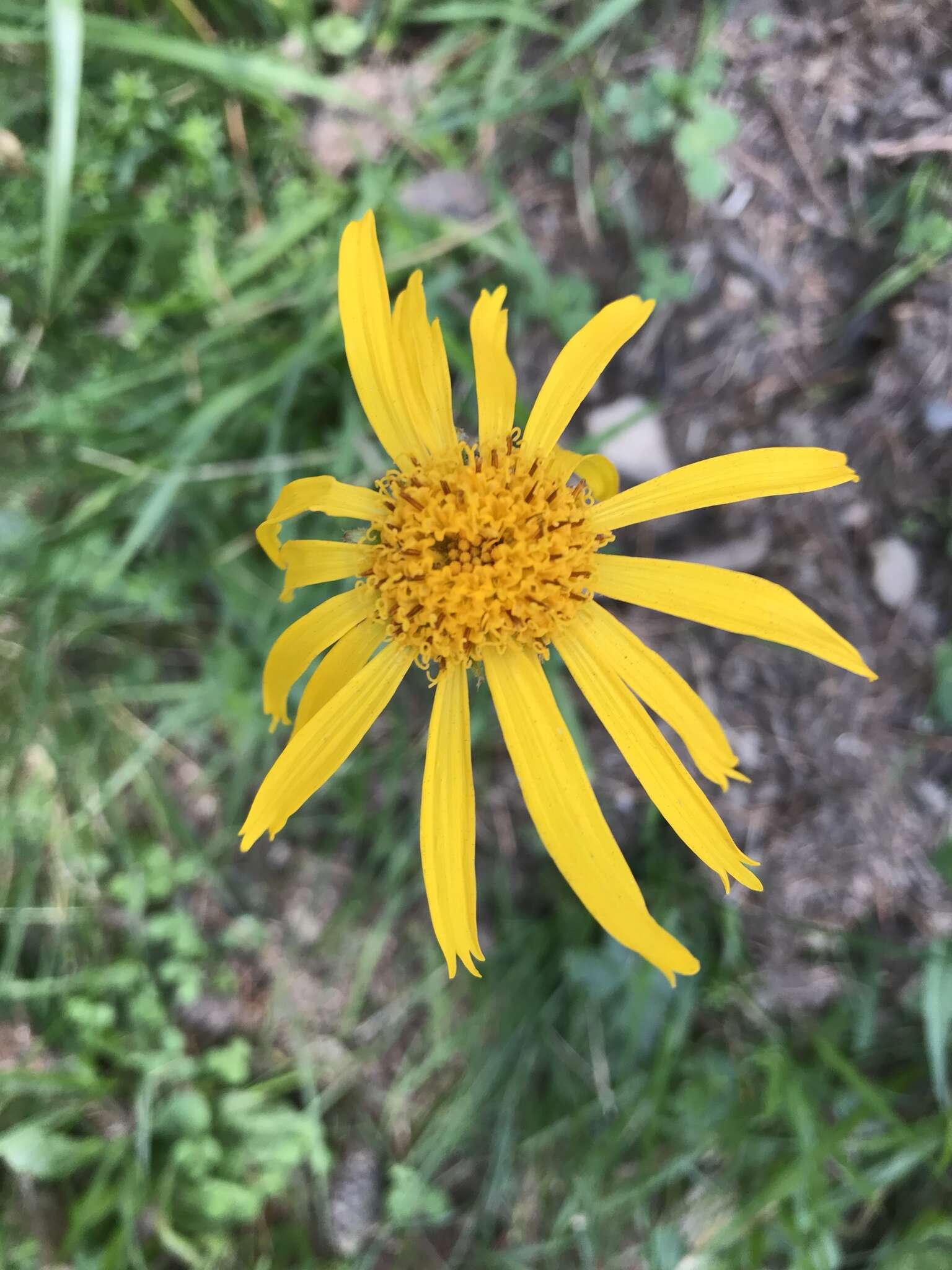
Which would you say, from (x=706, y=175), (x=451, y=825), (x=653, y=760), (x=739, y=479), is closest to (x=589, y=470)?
(x=739, y=479)

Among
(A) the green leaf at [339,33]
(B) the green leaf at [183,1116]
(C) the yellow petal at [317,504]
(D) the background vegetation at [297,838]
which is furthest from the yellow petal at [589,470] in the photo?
(B) the green leaf at [183,1116]

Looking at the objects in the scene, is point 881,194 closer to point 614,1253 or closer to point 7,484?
point 7,484

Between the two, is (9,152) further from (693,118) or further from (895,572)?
(895,572)

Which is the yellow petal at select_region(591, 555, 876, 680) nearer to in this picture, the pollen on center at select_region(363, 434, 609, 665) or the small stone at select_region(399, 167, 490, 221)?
the pollen on center at select_region(363, 434, 609, 665)

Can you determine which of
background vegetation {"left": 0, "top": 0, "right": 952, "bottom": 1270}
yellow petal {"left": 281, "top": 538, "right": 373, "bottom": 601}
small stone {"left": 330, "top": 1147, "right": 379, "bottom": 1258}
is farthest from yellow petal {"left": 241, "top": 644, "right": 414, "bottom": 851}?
small stone {"left": 330, "top": 1147, "right": 379, "bottom": 1258}

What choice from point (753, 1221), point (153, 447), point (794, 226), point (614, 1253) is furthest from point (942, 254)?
point (614, 1253)

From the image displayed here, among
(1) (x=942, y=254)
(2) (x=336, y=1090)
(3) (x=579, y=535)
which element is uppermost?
(1) (x=942, y=254)
